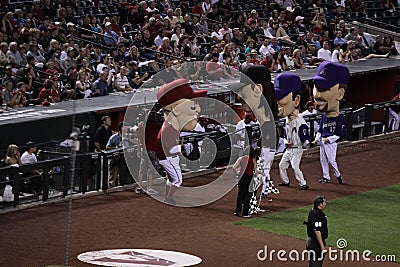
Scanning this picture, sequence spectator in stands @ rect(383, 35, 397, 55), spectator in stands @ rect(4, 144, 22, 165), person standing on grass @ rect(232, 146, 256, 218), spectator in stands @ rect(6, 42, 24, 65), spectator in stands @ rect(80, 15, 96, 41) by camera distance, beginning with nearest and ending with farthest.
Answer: person standing on grass @ rect(232, 146, 256, 218) < spectator in stands @ rect(4, 144, 22, 165) < spectator in stands @ rect(6, 42, 24, 65) < spectator in stands @ rect(80, 15, 96, 41) < spectator in stands @ rect(383, 35, 397, 55)

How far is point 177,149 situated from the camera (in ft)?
58.1

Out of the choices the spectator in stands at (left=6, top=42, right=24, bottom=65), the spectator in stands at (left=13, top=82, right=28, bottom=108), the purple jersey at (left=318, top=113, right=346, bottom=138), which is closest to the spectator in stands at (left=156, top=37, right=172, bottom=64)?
the spectator in stands at (left=6, top=42, right=24, bottom=65)

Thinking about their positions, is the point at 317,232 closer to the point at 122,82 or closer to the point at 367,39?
the point at 122,82

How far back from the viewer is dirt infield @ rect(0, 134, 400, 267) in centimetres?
1498

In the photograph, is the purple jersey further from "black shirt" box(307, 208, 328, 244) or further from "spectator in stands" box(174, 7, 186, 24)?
"spectator in stands" box(174, 7, 186, 24)

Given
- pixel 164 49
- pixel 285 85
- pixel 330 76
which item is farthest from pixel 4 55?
pixel 330 76

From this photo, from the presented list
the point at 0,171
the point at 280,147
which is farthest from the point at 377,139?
the point at 0,171

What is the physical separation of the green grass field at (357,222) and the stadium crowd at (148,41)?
183 inches

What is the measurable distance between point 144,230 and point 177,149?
73.3 inches

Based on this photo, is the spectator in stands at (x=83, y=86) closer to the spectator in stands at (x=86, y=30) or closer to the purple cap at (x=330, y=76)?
the spectator in stands at (x=86, y=30)

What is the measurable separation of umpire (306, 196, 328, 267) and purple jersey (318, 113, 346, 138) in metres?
5.94

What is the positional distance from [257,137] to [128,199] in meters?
2.66

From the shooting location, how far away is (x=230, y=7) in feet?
101

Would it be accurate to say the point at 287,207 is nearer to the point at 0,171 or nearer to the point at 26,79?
the point at 0,171
